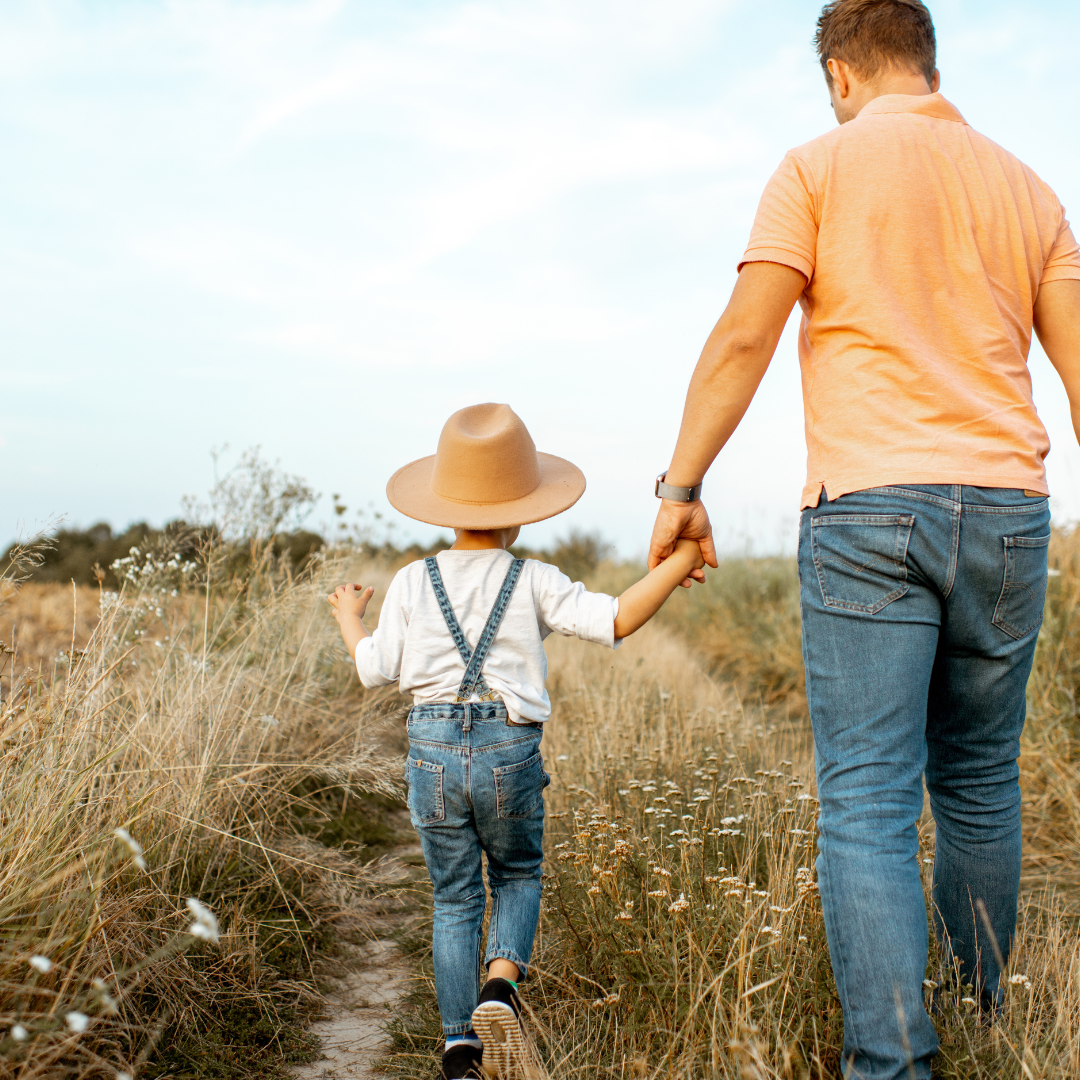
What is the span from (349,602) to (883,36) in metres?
2.08

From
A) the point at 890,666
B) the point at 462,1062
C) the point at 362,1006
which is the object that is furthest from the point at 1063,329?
the point at 362,1006

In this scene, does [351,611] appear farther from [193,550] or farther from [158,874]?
[193,550]

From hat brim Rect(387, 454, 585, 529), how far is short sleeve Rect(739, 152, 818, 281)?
0.82m

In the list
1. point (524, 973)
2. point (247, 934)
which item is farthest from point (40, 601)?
point (524, 973)

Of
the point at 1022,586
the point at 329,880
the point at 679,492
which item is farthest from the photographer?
the point at 329,880

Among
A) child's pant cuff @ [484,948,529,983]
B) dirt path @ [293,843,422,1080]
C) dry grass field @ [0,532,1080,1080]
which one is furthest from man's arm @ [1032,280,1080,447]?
dirt path @ [293,843,422,1080]

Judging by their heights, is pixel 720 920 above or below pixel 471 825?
below

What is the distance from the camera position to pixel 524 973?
243 centimetres

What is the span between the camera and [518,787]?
7.80ft

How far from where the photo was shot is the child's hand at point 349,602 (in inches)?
106

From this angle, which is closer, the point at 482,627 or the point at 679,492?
the point at 679,492

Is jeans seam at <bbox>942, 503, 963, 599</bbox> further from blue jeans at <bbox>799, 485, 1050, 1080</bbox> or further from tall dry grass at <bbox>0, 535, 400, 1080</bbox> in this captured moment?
tall dry grass at <bbox>0, 535, 400, 1080</bbox>

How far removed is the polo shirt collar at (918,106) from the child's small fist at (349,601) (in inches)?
72.4

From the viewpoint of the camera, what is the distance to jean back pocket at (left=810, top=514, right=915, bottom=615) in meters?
1.93
